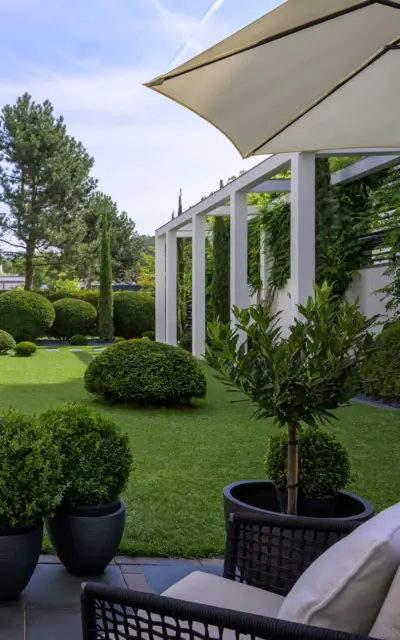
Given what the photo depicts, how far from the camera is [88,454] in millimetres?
3264

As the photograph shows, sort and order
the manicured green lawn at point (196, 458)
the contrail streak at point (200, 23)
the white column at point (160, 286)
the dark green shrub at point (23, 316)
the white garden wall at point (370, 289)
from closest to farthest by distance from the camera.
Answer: the contrail streak at point (200, 23) < the manicured green lawn at point (196, 458) < the white garden wall at point (370, 289) < the white column at point (160, 286) < the dark green shrub at point (23, 316)

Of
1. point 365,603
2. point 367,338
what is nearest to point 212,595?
point 365,603

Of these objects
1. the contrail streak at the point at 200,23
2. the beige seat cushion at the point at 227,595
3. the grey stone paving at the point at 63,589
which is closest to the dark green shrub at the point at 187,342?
the grey stone paving at the point at 63,589

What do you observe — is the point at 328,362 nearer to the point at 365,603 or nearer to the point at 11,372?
the point at 365,603

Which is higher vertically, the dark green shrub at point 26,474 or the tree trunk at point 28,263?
the tree trunk at point 28,263

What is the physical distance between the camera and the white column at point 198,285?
50.2 ft

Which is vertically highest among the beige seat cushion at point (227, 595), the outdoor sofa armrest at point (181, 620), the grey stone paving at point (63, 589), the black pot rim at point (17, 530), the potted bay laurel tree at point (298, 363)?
the potted bay laurel tree at point (298, 363)

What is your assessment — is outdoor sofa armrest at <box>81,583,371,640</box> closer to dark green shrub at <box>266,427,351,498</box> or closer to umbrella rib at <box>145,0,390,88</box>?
dark green shrub at <box>266,427,351,498</box>

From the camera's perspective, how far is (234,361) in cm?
301

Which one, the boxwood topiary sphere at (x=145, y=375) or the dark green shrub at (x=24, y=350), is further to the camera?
the dark green shrub at (x=24, y=350)

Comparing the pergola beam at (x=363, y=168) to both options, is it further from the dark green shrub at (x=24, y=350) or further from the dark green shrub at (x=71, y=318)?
the dark green shrub at (x=71, y=318)

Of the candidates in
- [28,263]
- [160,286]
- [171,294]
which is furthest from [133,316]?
[171,294]

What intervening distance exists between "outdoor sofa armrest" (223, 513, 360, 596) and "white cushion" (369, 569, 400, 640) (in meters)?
0.83

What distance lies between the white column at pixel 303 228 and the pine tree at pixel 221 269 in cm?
747
